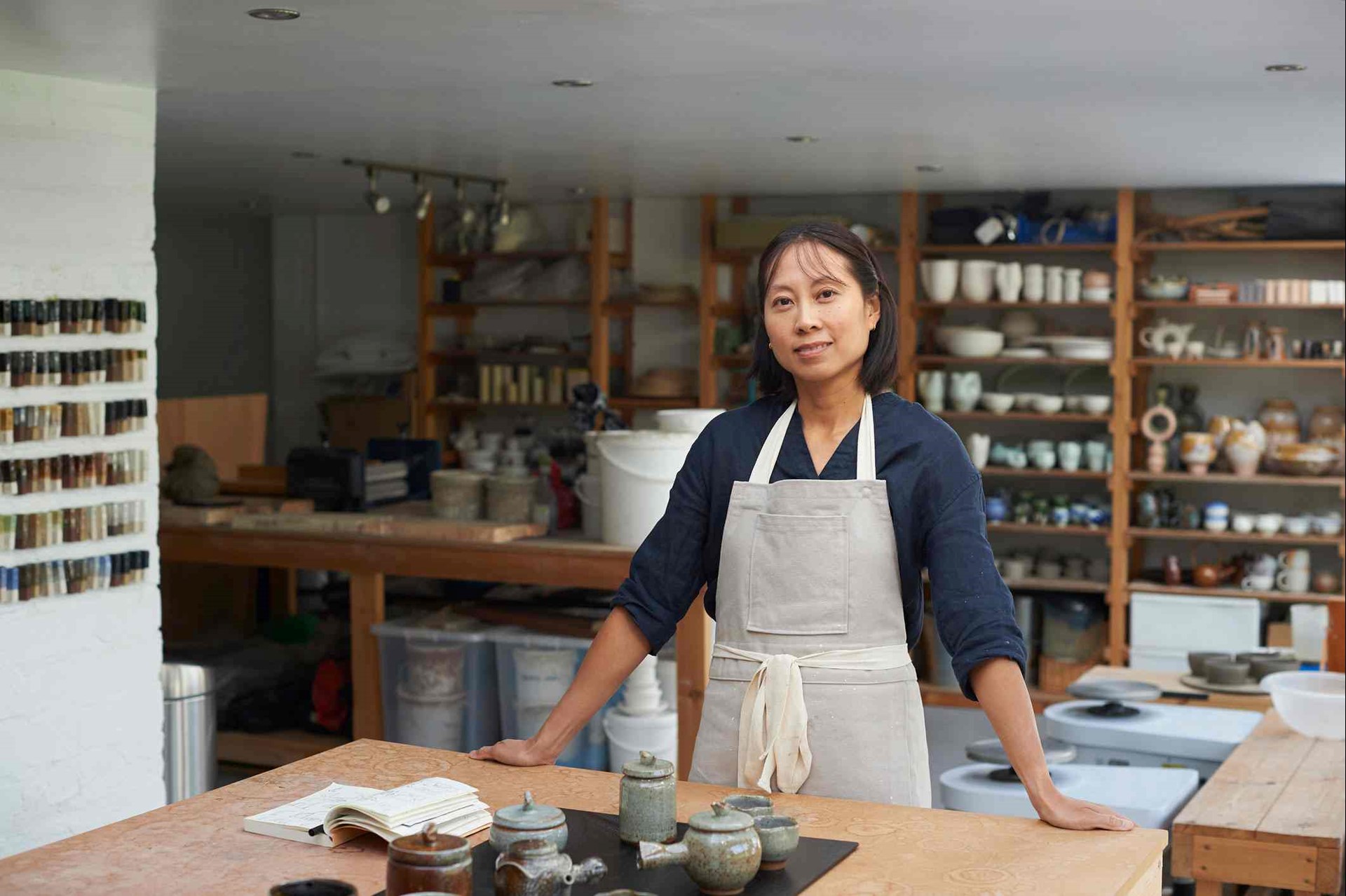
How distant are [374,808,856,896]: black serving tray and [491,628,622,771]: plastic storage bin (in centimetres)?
294

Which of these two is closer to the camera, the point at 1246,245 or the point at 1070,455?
the point at 1246,245

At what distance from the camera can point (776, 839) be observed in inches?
77.5

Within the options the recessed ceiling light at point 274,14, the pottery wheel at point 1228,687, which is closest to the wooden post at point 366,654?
the recessed ceiling light at point 274,14

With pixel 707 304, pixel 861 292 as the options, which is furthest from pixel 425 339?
pixel 861 292

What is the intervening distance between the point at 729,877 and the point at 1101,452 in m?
6.02

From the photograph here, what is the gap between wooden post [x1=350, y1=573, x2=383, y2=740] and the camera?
210 inches

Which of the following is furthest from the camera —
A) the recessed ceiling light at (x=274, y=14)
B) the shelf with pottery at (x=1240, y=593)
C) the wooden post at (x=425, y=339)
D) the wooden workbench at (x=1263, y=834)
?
the wooden post at (x=425, y=339)

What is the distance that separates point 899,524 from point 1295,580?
5524 millimetres

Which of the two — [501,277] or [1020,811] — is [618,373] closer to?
[501,277]

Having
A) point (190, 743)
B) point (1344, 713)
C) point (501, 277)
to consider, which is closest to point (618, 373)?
point (501, 277)

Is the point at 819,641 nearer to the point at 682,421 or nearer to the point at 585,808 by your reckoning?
the point at 585,808

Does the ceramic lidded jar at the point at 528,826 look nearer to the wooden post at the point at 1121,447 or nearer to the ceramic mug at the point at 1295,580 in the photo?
the wooden post at the point at 1121,447

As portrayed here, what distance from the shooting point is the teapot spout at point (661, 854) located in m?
1.88

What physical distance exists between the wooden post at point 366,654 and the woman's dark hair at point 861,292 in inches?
119
